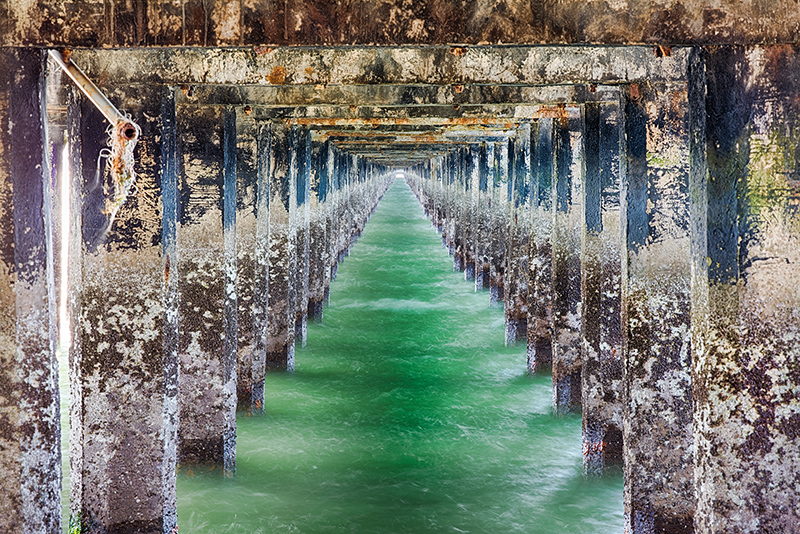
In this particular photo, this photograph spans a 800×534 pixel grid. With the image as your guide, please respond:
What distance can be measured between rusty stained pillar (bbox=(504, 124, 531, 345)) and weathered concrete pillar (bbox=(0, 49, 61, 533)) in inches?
309

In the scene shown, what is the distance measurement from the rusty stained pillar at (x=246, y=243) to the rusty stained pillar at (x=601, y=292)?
345 centimetres

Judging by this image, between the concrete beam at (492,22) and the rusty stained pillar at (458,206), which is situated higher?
the concrete beam at (492,22)

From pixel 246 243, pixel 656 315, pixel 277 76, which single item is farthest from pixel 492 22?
pixel 246 243

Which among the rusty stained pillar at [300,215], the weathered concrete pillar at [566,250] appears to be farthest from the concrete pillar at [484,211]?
the weathered concrete pillar at [566,250]

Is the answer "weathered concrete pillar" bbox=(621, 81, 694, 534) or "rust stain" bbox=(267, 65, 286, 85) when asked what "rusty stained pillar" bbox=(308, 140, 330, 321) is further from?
"weathered concrete pillar" bbox=(621, 81, 694, 534)

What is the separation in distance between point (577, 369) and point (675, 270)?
3817 mm

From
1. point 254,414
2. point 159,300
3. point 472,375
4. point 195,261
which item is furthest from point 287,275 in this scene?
point 159,300

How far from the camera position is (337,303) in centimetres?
1747

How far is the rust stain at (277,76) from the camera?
5.30 metres

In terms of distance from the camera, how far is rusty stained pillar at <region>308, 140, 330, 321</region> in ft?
45.5

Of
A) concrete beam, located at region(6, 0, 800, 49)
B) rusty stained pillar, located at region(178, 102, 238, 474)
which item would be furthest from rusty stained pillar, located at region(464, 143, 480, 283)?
concrete beam, located at region(6, 0, 800, 49)

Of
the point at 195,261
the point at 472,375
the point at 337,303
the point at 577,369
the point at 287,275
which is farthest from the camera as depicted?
the point at 337,303

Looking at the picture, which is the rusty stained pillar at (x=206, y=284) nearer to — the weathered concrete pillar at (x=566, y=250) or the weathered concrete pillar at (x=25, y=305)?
the weathered concrete pillar at (x=25, y=305)

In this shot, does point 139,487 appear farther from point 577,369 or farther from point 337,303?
point 337,303
